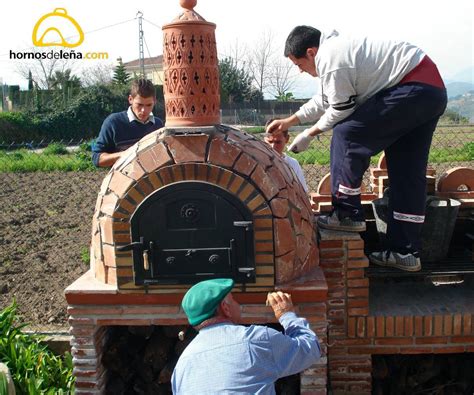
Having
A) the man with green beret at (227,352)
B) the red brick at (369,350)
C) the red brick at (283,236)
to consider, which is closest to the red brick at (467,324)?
the red brick at (369,350)

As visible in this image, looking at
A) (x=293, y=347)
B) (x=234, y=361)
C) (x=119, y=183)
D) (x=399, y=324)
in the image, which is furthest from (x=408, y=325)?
(x=119, y=183)

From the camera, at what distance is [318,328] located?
3.16 metres

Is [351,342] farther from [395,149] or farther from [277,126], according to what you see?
[277,126]

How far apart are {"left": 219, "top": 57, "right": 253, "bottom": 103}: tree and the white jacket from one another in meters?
36.7

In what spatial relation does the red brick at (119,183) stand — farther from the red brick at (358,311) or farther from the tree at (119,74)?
the tree at (119,74)

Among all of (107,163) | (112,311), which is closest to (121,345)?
(112,311)

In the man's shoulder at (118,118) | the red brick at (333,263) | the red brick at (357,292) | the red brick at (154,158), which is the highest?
the man's shoulder at (118,118)

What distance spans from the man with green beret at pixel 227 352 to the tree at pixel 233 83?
124 ft

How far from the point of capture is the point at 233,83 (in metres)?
41.0

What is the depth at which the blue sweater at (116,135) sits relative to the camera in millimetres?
4227

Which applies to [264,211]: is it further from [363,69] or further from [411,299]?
[411,299]

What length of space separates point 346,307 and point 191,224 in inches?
49.5

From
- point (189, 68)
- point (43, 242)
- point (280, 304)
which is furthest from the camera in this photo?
point (43, 242)

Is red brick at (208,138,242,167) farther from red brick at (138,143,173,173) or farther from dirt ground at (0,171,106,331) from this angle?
dirt ground at (0,171,106,331)
